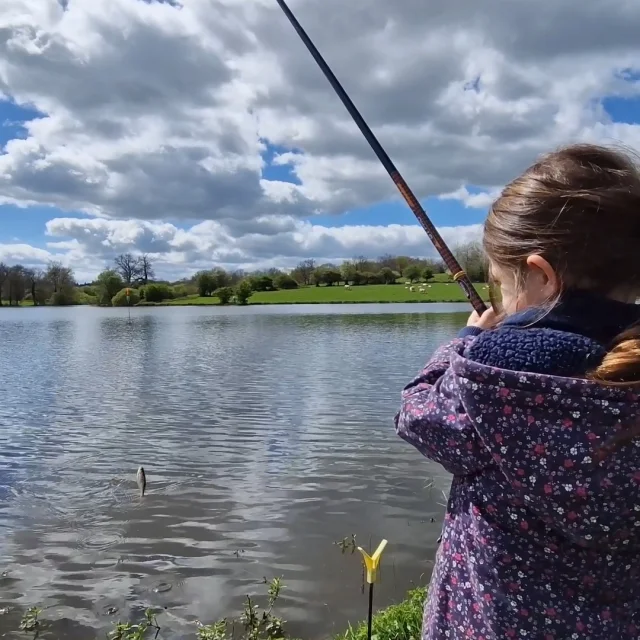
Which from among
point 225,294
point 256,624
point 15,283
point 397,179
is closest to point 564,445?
point 397,179

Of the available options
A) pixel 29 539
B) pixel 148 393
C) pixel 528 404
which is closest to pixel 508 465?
pixel 528 404

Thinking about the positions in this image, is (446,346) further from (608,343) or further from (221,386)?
(221,386)

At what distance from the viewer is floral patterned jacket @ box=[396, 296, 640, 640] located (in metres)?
1.31

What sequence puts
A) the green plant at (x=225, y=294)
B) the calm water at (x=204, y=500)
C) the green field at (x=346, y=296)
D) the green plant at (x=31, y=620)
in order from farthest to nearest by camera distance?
the green plant at (x=225, y=294) → the green field at (x=346, y=296) → the calm water at (x=204, y=500) → the green plant at (x=31, y=620)

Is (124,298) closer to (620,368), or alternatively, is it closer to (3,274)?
(3,274)

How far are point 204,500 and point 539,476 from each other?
295 inches

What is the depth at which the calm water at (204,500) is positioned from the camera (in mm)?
5680

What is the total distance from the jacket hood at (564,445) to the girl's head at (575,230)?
238mm

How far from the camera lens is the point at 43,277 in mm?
106312

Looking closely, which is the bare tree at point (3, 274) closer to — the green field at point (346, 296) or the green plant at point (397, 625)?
the green field at point (346, 296)

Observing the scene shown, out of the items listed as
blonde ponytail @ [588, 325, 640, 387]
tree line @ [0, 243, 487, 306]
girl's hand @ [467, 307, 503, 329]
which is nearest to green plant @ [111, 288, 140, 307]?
tree line @ [0, 243, 487, 306]

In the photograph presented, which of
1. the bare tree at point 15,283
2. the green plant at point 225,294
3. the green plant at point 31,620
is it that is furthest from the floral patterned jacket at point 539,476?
the bare tree at point 15,283

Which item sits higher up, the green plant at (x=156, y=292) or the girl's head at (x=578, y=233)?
the green plant at (x=156, y=292)

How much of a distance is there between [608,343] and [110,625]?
505 centimetres
